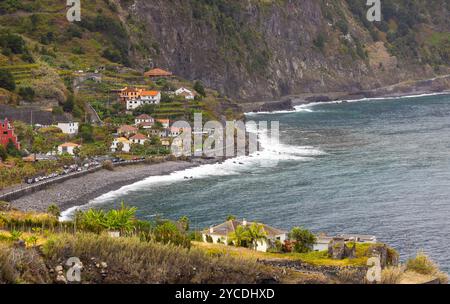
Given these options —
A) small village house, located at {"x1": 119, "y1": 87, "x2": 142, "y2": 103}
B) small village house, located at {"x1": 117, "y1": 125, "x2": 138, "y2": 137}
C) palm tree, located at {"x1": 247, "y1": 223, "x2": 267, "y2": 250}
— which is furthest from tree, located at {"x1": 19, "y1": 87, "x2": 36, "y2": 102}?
palm tree, located at {"x1": 247, "y1": 223, "x2": 267, "y2": 250}

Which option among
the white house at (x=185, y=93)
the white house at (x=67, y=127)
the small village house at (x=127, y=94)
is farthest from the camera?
the white house at (x=185, y=93)

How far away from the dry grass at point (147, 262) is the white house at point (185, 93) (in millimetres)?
125388

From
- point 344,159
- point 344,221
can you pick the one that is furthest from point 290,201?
point 344,159

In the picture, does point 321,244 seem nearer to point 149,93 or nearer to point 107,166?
point 107,166

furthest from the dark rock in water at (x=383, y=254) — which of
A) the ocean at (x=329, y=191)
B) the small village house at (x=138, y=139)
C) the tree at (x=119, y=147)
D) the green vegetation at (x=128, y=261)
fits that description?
the small village house at (x=138, y=139)

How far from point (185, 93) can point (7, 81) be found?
42018 millimetres

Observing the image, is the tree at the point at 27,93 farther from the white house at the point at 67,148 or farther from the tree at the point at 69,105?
the white house at the point at 67,148

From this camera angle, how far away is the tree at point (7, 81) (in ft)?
443

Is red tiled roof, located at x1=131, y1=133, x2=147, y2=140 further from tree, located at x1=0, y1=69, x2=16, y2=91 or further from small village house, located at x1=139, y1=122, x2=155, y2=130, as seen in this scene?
tree, located at x1=0, y1=69, x2=16, y2=91

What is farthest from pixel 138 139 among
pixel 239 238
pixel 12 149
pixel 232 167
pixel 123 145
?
pixel 239 238

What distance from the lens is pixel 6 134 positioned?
116625mm

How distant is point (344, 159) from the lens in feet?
421

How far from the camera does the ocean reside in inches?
3241
